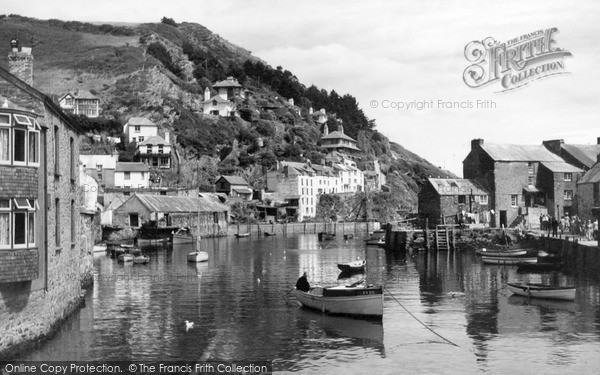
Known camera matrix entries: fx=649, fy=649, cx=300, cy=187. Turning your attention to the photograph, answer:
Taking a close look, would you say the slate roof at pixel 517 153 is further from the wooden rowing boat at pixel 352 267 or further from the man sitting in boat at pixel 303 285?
the man sitting in boat at pixel 303 285

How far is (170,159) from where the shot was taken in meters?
146

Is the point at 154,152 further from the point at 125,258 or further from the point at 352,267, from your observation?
the point at 352,267

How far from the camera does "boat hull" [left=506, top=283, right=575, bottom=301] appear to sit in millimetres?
41781

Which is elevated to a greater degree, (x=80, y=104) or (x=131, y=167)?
(x=80, y=104)

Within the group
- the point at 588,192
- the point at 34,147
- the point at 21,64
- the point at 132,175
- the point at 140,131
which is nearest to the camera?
the point at 34,147

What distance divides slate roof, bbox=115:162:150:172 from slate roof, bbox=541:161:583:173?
75.8m

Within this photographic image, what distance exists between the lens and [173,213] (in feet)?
362

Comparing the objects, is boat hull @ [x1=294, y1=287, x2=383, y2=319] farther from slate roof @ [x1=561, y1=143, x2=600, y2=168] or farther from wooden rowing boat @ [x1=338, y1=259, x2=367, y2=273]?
slate roof @ [x1=561, y1=143, x2=600, y2=168]

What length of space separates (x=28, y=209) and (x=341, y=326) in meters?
18.4

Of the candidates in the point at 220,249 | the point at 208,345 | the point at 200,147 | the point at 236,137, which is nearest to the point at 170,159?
the point at 200,147

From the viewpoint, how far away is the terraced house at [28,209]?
22.6m

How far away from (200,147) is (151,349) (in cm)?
12886

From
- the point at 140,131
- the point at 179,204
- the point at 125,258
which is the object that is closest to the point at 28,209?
the point at 125,258

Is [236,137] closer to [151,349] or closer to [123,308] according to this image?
[123,308]
